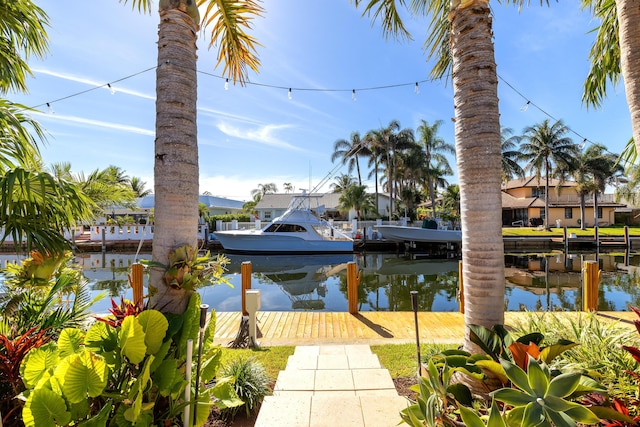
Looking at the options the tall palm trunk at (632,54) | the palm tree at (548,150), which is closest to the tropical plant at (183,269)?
the tall palm trunk at (632,54)

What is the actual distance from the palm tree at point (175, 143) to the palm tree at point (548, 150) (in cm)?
3392

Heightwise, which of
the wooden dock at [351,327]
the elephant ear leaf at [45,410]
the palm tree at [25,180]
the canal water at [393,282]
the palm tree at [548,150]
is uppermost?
the palm tree at [548,150]

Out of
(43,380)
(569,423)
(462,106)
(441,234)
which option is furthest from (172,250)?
(441,234)

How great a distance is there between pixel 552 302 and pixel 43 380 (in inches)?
452

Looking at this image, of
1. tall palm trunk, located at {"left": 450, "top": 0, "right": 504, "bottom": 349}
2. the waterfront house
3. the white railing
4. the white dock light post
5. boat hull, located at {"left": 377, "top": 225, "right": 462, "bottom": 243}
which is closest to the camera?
tall palm trunk, located at {"left": 450, "top": 0, "right": 504, "bottom": 349}

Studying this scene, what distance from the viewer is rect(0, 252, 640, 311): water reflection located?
935 cm

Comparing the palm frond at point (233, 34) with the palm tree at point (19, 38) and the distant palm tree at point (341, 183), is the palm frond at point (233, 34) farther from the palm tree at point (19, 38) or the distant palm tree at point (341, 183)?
the distant palm tree at point (341, 183)

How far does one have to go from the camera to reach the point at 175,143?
230 centimetres

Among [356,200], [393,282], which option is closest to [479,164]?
[393,282]

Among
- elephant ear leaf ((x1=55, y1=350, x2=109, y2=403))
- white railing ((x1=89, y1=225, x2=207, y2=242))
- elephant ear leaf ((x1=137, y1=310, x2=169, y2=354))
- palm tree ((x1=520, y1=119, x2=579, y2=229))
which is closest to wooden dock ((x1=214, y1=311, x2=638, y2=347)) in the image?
elephant ear leaf ((x1=137, y1=310, x2=169, y2=354))

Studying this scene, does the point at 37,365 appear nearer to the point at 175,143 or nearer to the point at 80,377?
the point at 80,377

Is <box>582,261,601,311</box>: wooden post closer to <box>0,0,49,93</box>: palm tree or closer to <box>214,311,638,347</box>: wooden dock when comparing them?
<box>214,311,638,347</box>: wooden dock

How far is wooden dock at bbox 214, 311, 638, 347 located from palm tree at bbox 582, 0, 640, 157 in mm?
3209

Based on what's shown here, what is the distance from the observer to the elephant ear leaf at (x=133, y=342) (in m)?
1.70
